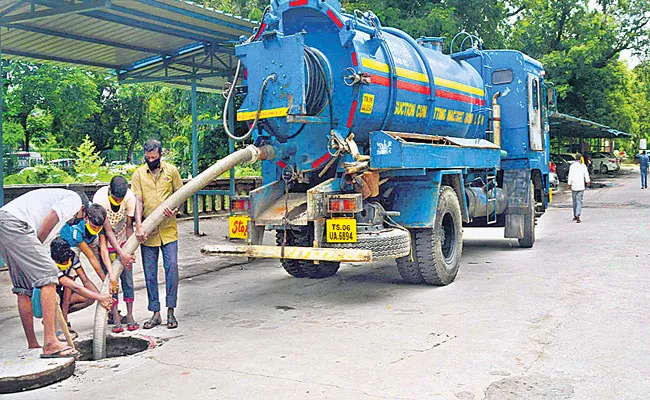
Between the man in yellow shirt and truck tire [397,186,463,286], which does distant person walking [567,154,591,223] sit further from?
the man in yellow shirt

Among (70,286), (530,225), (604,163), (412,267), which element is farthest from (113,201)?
(604,163)

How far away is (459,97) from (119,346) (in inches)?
243

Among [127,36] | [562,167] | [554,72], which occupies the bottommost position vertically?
[562,167]

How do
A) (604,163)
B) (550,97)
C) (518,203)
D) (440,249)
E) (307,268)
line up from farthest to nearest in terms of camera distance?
(604,163), (550,97), (518,203), (307,268), (440,249)

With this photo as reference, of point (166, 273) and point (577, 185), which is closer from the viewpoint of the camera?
point (166, 273)

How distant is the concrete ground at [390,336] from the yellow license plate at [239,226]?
83 centimetres

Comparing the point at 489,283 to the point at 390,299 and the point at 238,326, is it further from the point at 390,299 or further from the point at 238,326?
the point at 238,326

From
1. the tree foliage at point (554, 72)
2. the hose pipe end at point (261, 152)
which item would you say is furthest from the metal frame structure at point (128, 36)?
the tree foliage at point (554, 72)

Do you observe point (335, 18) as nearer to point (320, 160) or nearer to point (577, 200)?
point (320, 160)

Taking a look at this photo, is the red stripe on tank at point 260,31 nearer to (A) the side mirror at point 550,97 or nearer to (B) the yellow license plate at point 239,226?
(B) the yellow license plate at point 239,226

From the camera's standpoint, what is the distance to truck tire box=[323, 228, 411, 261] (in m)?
7.38

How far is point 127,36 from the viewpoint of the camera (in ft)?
38.9

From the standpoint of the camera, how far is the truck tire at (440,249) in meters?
8.48

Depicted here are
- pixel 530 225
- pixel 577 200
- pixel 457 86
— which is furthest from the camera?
pixel 577 200
